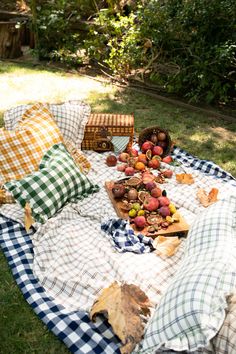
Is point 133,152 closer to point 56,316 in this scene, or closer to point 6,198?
point 6,198

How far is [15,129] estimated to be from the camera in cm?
381

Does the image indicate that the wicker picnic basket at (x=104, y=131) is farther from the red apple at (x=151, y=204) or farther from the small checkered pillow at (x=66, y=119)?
the red apple at (x=151, y=204)

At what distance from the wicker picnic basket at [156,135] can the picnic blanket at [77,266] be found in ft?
2.80

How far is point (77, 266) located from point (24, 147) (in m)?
1.37

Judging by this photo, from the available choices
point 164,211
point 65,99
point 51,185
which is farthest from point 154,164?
point 65,99

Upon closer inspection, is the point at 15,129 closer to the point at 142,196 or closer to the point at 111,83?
the point at 142,196

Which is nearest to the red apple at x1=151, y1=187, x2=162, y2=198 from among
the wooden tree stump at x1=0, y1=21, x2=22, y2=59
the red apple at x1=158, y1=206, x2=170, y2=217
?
the red apple at x1=158, y1=206, x2=170, y2=217

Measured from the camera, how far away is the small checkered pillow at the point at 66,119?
163 inches

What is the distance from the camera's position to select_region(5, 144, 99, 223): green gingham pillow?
10.5ft

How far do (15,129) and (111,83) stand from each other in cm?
347

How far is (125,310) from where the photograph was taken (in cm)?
233

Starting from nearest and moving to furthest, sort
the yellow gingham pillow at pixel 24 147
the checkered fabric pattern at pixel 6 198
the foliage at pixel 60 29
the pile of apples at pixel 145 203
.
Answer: the pile of apples at pixel 145 203 → the checkered fabric pattern at pixel 6 198 → the yellow gingham pillow at pixel 24 147 → the foliage at pixel 60 29

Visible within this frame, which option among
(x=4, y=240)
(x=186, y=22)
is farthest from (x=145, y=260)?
(x=186, y=22)

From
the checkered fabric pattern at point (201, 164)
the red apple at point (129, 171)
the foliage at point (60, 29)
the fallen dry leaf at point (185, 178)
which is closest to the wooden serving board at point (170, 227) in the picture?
the red apple at point (129, 171)
